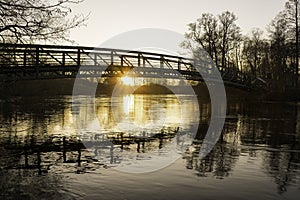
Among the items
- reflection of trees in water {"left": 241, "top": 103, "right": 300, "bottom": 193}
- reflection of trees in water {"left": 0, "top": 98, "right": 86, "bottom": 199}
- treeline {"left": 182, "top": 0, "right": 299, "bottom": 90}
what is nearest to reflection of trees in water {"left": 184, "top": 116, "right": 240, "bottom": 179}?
reflection of trees in water {"left": 241, "top": 103, "right": 300, "bottom": 193}

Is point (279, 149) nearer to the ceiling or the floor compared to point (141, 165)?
nearer to the ceiling

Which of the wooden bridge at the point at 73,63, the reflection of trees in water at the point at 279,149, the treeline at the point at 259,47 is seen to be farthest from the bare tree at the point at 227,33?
the reflection of trees in water at the point at 279,149

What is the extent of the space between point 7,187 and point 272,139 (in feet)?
31.5

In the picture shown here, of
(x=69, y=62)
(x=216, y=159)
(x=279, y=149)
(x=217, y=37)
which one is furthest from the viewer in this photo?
(x=217, y=37)

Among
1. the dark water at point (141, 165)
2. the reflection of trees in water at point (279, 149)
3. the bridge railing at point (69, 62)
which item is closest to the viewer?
the dark water at point (141, 165)

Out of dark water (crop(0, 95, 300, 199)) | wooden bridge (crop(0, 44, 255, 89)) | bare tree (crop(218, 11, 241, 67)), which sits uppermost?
bare tree (crop(218, 11, 241, 67))

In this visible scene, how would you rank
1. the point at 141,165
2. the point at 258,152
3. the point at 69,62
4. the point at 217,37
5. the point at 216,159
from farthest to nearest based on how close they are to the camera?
the point at 217,37
the point at 69,62
the point at 258,152
the point at 216,159
the point at 141,165

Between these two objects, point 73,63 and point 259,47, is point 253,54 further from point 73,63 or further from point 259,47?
point 73,63

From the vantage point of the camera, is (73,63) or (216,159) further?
(73,63)

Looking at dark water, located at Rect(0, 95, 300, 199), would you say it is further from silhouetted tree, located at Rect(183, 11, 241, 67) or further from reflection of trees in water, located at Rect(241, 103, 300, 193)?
silhouetted tree, located at Rect(183, 11, 241, 67)

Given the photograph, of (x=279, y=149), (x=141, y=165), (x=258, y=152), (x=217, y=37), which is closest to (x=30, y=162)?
(x=141, y=165)

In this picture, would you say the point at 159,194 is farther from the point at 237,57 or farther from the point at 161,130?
the point at 237,57

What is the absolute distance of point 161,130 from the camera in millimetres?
15391

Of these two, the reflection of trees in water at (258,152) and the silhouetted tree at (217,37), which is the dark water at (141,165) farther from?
the silhouetted tree at (217,37)
